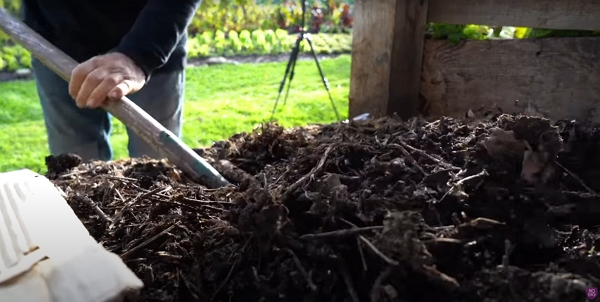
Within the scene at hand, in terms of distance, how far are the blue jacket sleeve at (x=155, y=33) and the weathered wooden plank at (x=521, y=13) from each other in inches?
32.6

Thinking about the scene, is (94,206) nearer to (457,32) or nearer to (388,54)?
(388,54)

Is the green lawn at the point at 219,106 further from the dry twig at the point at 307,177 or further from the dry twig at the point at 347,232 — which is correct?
the dry twig at the point at 347,232

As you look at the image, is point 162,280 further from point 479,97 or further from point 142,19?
point 479,97

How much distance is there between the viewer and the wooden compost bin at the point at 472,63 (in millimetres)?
1737

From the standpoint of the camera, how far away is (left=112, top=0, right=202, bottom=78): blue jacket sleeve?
65.8 inches

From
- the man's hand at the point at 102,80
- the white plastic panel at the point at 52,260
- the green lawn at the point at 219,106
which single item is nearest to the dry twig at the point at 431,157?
the white plastic panel at the point at 52,260

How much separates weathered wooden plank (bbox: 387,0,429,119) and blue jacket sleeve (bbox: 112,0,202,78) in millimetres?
699

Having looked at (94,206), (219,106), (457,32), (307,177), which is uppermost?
(457,32)

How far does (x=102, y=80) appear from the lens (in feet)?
4.88

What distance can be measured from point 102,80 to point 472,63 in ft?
3.84

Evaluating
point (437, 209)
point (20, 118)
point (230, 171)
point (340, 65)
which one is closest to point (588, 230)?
point (437, 209)

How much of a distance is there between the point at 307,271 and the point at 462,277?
20 centimetres

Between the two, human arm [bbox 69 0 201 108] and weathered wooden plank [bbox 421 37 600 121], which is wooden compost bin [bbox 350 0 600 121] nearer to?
weathered wooden plank [bbox 421 37 600 121]

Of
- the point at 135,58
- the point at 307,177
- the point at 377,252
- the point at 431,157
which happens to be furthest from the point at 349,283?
the point at 135,58
